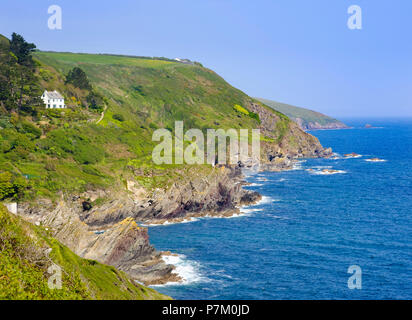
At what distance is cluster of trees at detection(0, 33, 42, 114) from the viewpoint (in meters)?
106

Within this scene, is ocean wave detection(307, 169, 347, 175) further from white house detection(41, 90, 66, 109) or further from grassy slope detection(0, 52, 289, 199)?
white house detection(41, 90, 66, 109)

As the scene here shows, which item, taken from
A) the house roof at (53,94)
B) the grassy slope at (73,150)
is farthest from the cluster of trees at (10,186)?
the house roof at (53,94)

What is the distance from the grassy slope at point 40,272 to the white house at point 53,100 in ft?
269

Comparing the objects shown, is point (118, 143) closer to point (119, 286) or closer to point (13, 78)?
point (13, 78)

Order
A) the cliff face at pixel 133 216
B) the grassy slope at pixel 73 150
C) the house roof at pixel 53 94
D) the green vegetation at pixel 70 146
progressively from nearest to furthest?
1. the cliff face at pixel 133 216
2. the green vegetation at pixel 70 146
3. the grassy slope at pixel 73 150
4. the house roof at pixel 53 94

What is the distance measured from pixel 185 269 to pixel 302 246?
2100 cm

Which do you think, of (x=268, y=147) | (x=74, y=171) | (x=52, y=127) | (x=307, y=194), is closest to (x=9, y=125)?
(x=52, y=127)

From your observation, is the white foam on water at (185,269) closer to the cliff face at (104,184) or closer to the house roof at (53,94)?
the cliff face at (104,184)

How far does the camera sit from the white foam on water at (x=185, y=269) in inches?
2387

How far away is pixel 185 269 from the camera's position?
6475 centimetres

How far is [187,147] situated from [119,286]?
86470mm

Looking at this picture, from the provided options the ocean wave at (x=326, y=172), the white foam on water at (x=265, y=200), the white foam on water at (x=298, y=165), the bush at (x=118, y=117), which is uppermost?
the bush at (x=118, y=117)

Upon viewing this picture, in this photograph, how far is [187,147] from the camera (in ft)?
427
